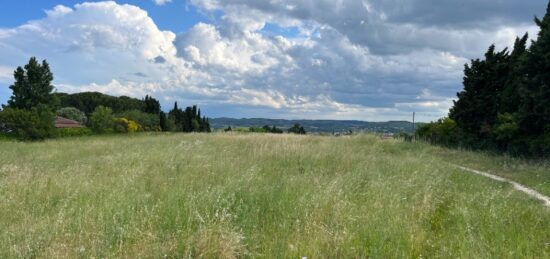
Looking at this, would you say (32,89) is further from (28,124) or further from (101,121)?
(28,124)

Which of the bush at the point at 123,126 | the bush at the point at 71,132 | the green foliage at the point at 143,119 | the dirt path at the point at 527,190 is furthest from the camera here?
the green foliage at the point at 143,119

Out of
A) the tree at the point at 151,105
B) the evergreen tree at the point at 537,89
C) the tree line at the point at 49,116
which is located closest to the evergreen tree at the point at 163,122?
the tree line at the point at 49,116

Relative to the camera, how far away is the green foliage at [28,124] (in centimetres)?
4669

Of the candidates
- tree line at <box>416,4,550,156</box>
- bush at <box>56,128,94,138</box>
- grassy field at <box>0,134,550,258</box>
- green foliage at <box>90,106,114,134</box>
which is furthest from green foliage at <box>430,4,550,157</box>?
green foliage at <box>90,106,114,134</box>

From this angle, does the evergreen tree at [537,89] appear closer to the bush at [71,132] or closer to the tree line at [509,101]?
the tree line at [509,101]

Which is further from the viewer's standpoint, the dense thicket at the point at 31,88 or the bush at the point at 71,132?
the dense thicket at the point at 31,88

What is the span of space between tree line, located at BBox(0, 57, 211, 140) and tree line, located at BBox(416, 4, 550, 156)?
40.5m

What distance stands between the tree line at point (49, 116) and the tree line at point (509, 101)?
40.5 m

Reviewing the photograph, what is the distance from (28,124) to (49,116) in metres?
2.27

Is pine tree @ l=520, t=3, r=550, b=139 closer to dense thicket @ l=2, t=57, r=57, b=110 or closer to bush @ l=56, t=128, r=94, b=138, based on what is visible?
bush @ l=56, t=128, r=94, b=138

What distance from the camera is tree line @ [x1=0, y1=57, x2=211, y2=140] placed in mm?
47312

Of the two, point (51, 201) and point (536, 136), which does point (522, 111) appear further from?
point (51, 201)

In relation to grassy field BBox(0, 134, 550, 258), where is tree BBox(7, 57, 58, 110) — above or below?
above

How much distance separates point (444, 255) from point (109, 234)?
3.75m
